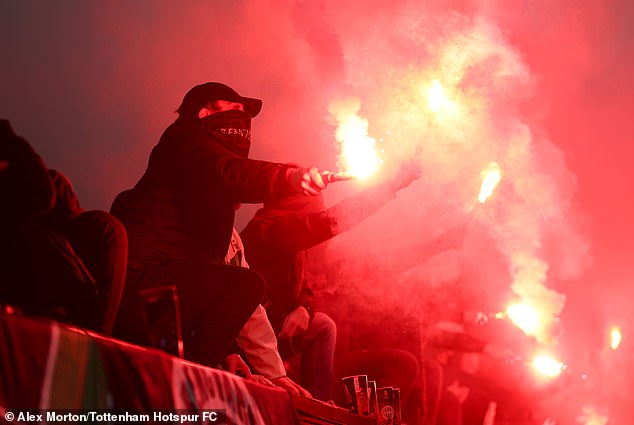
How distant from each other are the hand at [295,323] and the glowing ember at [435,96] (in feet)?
8.44

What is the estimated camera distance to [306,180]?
4176mm

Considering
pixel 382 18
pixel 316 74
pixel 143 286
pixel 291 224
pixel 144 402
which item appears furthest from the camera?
pixel 382 18

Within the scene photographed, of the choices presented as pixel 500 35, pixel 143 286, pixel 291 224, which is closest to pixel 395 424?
pixel 291 224

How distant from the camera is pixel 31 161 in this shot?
3012 mm

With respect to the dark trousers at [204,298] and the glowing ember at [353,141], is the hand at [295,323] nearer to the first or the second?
the glowing ember at [353,141]

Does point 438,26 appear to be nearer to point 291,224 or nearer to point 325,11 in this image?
point 325,11

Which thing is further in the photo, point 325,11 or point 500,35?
point 500,35

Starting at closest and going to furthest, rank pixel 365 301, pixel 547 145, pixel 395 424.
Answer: pixel 395 424
pixel 365 301
pixel 547 145

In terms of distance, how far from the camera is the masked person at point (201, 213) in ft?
13.7

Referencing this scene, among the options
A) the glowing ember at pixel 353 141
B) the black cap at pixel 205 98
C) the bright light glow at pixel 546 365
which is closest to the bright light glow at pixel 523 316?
the bright light glow at pixel 546 365

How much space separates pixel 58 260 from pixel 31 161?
411 mm

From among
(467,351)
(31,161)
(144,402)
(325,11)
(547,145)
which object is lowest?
(144,402)

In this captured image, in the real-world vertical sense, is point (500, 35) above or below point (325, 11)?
above

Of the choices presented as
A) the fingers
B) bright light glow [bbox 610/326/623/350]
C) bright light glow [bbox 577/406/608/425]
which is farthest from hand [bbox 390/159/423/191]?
bright light glow [bbox 577/406/608/425]
